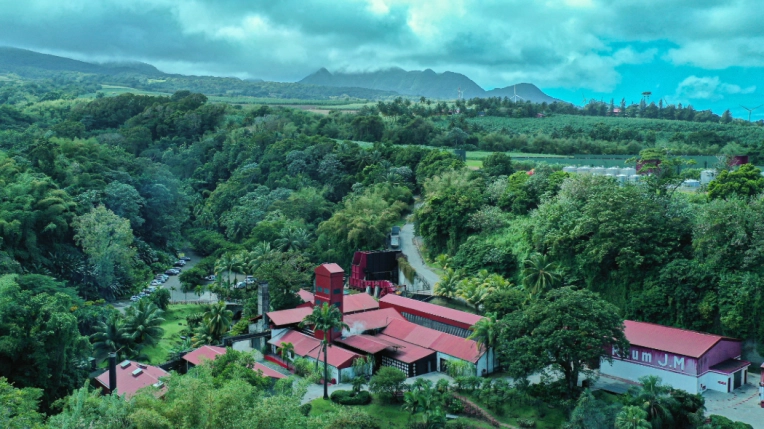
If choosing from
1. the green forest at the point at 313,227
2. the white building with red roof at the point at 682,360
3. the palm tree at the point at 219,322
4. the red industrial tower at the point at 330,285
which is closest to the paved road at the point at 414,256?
the green forest at the point at 313,227

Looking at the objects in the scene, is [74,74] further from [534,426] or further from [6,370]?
[534,426]

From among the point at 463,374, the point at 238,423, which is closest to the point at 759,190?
the point at 463,374

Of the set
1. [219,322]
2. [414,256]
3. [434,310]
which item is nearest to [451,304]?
[434,310]

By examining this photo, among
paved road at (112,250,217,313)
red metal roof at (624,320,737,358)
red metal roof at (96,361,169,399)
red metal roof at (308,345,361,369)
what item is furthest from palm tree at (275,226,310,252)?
red metal roof at (624,320,737,358)

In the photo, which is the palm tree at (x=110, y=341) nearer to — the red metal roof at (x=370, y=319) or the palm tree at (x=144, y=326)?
the palm tree at (x=144, y=326)

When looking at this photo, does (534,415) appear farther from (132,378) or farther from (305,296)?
(305,296)
